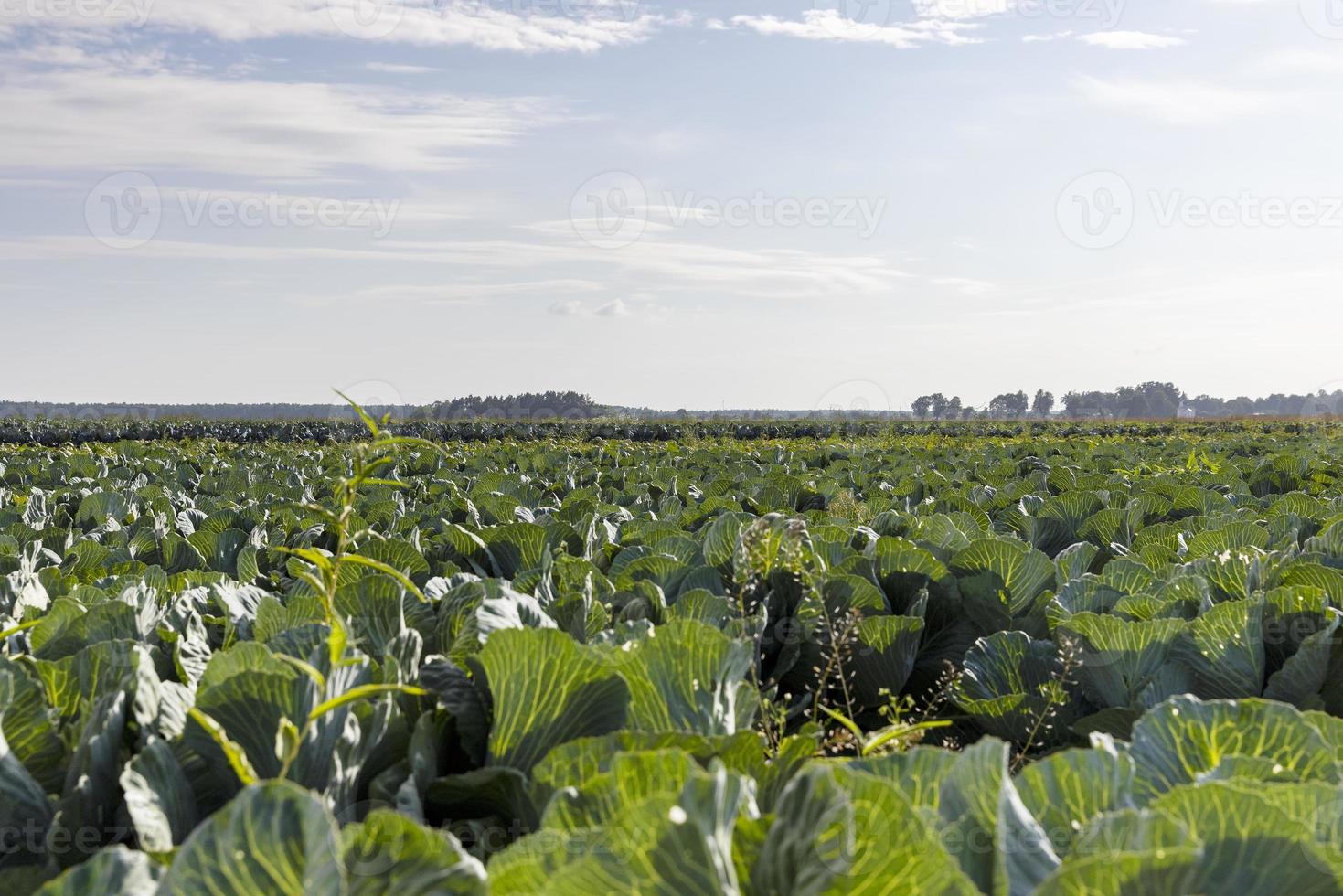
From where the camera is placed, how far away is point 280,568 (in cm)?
369

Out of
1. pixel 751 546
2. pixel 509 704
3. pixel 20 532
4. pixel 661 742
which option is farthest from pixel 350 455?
pixel 20 532

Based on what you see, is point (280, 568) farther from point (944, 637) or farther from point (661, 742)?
point (661, 742)

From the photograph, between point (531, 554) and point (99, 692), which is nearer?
point (99, 692)

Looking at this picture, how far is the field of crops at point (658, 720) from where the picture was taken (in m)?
1.02

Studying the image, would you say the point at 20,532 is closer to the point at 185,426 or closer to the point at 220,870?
the point at 220,870

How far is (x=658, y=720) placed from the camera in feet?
5.44

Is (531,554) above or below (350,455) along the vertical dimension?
below

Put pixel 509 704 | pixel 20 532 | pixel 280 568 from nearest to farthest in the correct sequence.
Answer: pixel 509 704
pixel 280 568
pixel 20 532

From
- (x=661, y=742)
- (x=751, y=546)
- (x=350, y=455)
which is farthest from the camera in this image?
(x=751, y=546)

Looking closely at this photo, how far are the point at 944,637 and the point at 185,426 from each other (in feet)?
150

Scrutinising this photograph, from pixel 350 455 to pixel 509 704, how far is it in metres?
0.53

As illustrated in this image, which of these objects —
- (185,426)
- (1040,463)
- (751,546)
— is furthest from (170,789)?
(185,426)

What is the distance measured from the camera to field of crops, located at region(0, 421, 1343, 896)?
1.02m

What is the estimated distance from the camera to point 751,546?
233cm
